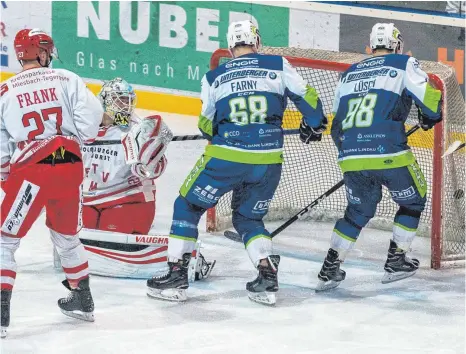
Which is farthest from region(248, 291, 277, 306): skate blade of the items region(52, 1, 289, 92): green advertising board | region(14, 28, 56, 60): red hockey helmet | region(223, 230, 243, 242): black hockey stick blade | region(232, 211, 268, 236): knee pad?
region(52, 1, 289, 92): green advertising board

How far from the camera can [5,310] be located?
4.74m

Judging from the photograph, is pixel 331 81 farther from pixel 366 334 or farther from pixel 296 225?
pixel 366 334

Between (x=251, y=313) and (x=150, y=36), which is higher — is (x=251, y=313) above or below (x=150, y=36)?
below

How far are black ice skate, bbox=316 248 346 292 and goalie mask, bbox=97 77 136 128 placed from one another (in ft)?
3.87

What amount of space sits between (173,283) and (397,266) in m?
1.07

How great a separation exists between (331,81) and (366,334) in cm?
221

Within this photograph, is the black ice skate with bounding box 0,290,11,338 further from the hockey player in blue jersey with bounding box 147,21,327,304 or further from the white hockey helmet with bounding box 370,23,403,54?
the white hockey helmet with bounding box 370,23,403,54

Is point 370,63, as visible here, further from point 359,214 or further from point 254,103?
point 359,214

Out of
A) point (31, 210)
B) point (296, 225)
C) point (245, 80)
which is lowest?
point (296, 225)

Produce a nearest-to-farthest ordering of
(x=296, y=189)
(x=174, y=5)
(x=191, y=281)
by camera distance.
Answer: (x=191, y=281) < (x=296, y=189) < (x=174, y=5)

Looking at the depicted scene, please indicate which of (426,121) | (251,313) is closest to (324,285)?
(251,313)

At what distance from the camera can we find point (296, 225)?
6.70 meters

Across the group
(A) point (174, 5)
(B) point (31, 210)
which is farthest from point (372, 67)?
(A) point (174, 5)

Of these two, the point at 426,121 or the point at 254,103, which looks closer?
the point at 254,103
